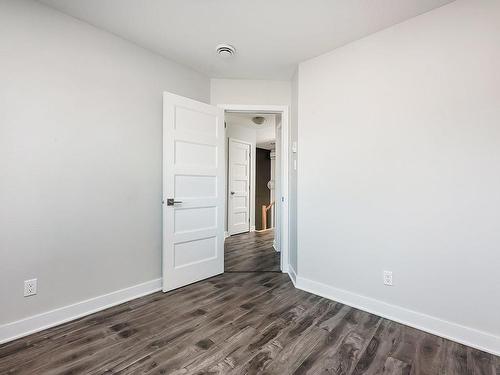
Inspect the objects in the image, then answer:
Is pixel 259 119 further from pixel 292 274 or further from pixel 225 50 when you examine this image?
pixel 292 274

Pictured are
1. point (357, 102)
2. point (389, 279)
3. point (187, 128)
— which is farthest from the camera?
point (187, 128)

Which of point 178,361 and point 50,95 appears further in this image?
point 50,95

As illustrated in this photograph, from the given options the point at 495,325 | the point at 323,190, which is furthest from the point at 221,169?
the point at 495,325

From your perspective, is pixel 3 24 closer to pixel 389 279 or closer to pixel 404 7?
pixel 404 7

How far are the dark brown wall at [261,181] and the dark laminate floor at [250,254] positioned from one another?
1287 millimetres

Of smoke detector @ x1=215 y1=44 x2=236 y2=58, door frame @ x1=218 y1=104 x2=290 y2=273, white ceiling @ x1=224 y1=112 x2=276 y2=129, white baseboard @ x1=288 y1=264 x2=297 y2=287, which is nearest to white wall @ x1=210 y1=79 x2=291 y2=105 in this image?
door frame @ x1=218 y1=104 x2=290 y2=273

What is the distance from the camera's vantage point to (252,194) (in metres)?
6.33

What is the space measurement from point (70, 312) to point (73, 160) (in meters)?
1.23

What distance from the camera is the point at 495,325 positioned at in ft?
5.62

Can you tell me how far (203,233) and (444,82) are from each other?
260 cm

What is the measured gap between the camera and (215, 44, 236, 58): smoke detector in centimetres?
248

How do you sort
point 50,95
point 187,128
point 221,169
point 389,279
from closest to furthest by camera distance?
point 50,95, point 389,279, point 187,128, point 221,169

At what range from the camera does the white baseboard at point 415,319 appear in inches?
68.5

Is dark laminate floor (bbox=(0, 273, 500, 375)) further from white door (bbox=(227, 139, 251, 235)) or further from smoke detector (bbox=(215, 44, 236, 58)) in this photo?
white door (bbox=(227, 139, 251, 235))
